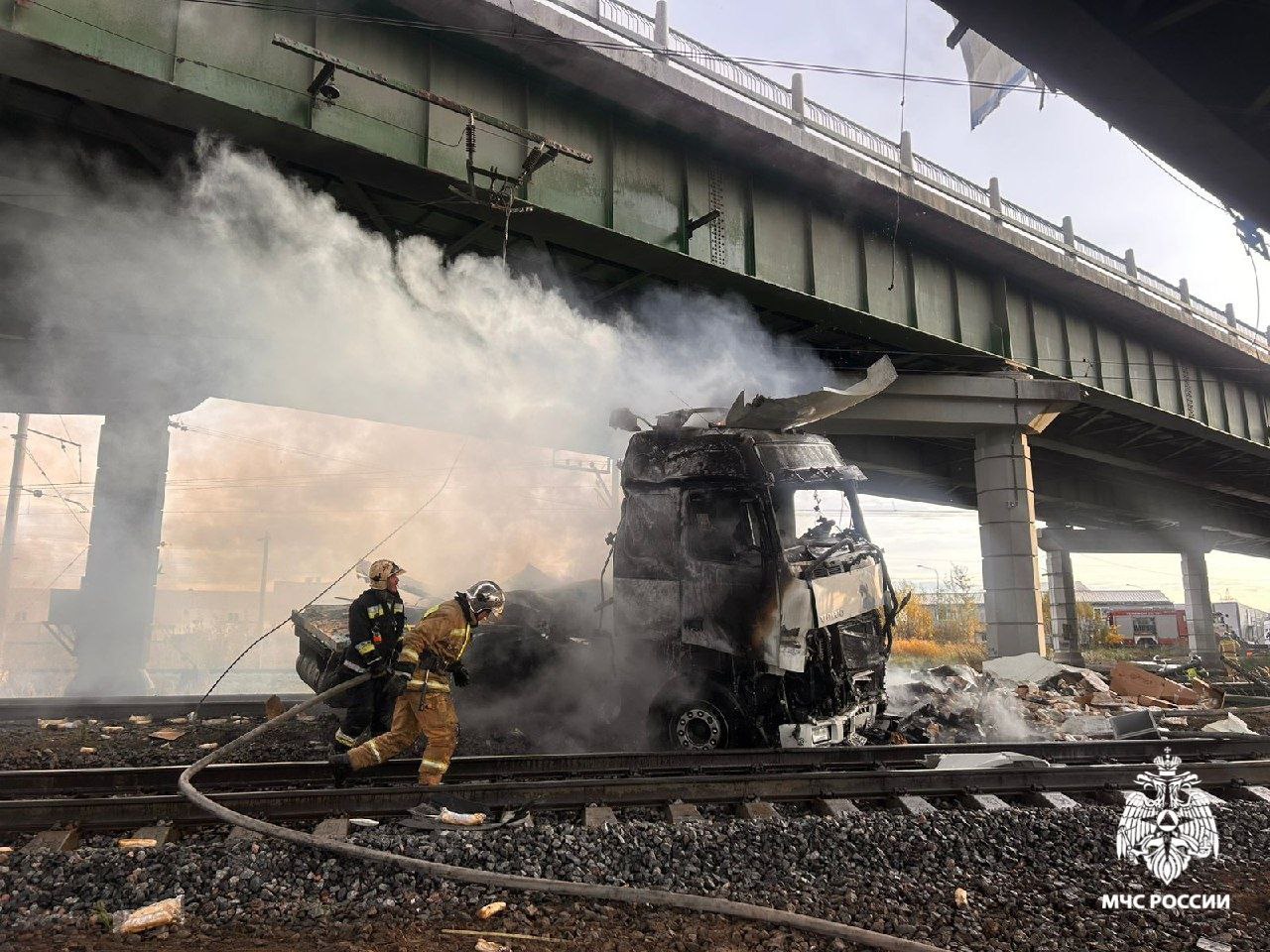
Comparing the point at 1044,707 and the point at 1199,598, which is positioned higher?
the point at 1199,598

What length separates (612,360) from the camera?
10289 millimetres

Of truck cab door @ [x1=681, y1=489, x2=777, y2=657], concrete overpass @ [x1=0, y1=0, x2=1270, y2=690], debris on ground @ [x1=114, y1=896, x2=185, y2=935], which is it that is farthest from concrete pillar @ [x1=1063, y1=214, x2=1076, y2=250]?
debris on ground @ [x1=114, y1=896, x2=185, y2=935]

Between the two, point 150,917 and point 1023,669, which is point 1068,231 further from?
point 150,917

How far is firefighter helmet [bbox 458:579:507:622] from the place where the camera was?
5410mm

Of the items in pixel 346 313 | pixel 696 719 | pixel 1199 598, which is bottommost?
pixel 696 719

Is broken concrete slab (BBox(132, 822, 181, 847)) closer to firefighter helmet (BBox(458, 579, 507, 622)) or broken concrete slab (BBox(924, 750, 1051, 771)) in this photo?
firefighter helmet (BBox(458, 579, 507, 622))

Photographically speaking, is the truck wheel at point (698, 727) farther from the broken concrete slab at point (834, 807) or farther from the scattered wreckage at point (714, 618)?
the broken concrete slab at point (834, 807)

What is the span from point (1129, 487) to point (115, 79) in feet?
108

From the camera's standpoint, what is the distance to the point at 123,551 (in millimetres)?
14297

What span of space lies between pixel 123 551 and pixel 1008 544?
18.2 metres

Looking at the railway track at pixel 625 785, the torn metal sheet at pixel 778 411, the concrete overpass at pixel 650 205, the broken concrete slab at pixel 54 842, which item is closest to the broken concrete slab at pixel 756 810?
the railway track at pixel 625 785

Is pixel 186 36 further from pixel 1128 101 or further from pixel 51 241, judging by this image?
pixel 1128 101

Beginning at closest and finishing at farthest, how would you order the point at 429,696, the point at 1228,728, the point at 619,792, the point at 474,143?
1. the point at 619,792
2. the point at 429,696
3. the point at 1228,728
4. the point at 474,143


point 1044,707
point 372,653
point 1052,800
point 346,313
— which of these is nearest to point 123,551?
point 346,313
